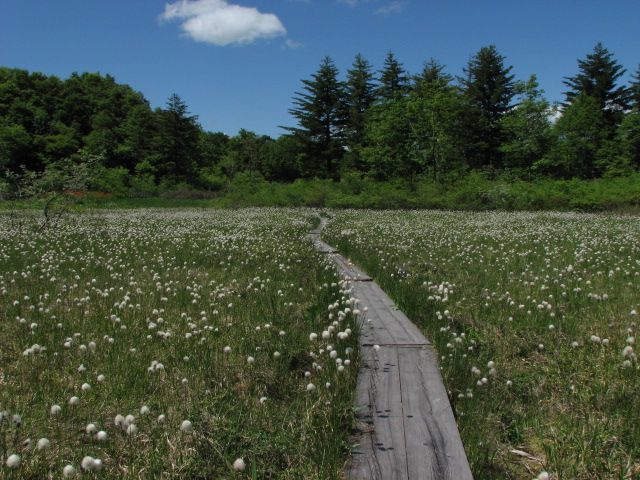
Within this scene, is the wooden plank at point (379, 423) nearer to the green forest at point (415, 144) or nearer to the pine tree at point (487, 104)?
the green forest at point (415, 144)

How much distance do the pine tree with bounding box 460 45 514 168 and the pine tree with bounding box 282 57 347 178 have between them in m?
17.4

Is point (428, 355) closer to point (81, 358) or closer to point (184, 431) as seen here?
point (184, 431)

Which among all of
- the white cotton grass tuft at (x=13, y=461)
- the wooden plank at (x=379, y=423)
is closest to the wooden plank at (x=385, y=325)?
the wooden plank at (x=379, y=423)

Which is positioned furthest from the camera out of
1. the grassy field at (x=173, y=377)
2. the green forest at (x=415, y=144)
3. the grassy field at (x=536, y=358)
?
the green forest at (x=415, y=144)

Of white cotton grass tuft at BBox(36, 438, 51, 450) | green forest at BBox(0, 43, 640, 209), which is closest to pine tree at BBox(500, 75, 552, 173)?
green forest at BBox(0, 43, 640, 209)

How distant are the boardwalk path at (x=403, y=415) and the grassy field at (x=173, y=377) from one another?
156 millimetres

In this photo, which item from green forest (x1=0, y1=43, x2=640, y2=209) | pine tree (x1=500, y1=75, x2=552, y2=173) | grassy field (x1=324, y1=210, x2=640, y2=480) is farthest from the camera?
pine tree (x1=500, y1=75, x2=552, y2=173)

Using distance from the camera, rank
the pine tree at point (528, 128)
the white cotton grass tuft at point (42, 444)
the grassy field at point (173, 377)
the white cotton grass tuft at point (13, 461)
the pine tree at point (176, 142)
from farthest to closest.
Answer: the pine tree at point (176, 142) < the pine tree at point (528, 128) < the grassy field at point (173, 377) < the white cotton grass tuft at point (42, 444) < the white cotton grass tuft at point (13, 461)

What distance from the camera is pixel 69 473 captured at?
2135 millimetres

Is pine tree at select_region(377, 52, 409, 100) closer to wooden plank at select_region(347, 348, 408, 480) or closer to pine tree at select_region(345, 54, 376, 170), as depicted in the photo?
pine tree at select_region(345, 54, 376, 170)

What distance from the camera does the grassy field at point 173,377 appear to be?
2.48 meters

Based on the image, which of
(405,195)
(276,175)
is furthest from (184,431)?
(276,175)

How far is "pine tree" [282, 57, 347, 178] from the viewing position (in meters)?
57.8

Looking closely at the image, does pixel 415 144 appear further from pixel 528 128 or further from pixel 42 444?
pixel 42 444
